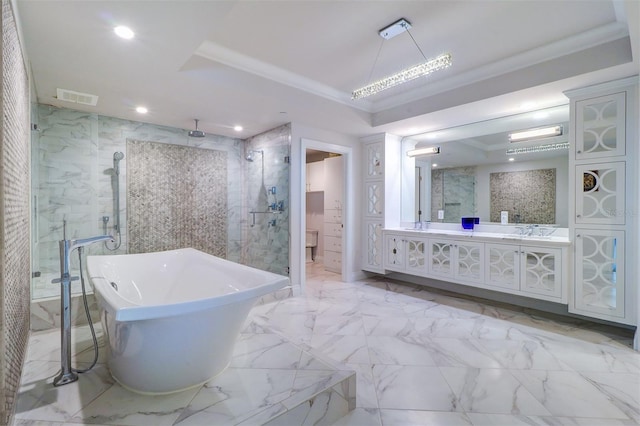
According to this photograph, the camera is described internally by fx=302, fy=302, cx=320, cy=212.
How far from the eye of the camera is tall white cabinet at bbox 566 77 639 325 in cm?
257

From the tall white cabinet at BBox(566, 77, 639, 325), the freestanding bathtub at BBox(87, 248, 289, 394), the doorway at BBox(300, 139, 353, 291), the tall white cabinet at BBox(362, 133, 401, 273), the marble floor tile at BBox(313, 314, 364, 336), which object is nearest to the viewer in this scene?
the freestanding bathtub at BBox(87, 248, 289, 394)

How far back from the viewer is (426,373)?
82.7 inches

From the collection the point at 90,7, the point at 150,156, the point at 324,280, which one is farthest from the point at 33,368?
the point at 324,280

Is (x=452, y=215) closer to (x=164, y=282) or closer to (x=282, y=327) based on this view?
(x=282, y=327)

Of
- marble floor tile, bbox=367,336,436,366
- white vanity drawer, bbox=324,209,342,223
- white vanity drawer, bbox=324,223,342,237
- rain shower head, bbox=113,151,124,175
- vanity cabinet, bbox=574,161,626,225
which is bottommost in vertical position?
marble floor tile, bbox=367,336,436,366

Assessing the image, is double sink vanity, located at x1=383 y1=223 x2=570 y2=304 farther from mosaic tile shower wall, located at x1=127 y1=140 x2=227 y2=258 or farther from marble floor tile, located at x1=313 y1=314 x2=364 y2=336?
mosaic tile shower wall, located at x1=127 y1=140 x2=227 y2=258

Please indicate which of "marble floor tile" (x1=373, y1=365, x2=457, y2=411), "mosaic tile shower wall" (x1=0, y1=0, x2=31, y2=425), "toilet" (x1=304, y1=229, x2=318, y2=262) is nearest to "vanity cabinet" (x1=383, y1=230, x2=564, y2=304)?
"marble floor tile" (x1=373, y1=365, x2=457, y2=411)

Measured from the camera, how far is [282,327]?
9.49ft

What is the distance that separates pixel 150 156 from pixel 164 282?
1814mm

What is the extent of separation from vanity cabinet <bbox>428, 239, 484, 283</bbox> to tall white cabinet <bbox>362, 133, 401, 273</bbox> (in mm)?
795

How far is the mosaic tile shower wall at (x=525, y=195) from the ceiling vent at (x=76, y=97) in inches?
181

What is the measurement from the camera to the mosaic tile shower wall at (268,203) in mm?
4000

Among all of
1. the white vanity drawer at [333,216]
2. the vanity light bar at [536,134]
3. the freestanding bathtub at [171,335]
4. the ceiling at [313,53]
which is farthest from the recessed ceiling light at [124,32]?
the vanity light bar at [536,134]

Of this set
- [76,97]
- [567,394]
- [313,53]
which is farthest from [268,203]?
[567,394]
